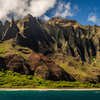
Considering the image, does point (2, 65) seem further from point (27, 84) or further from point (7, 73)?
point (27, 84)

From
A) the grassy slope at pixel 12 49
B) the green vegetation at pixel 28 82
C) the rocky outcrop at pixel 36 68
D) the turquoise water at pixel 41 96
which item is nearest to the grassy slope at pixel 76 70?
the green vegetation at pixel 28 82

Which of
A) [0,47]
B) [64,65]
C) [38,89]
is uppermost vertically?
[0,47]

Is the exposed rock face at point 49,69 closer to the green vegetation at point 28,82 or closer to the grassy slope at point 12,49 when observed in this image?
the green vegetation at point 28,82

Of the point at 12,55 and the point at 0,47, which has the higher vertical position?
the point at 0,47

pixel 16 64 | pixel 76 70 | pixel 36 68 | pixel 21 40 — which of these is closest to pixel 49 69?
pixel 36 68

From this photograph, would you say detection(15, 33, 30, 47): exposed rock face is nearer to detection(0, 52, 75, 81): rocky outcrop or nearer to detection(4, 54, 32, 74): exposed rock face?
detection(0, 52, 75, 81): rocky outcrop

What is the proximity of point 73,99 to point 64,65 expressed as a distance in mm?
91111

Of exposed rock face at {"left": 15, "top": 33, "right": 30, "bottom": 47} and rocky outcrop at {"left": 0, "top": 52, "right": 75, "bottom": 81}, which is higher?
exposed rock face at {"left": 15, "top": 33, "right": 30, "bottom": 47}

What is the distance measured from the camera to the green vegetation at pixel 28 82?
122475 mm

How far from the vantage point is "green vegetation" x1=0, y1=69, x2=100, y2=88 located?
122 metres

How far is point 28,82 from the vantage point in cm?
12744

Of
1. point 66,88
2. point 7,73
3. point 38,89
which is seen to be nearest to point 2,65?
point 7,73

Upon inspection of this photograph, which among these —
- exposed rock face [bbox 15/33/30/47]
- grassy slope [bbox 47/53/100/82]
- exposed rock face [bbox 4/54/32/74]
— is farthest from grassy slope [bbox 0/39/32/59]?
grassy slope [bbox 47/53/100/82]

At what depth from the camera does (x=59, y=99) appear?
8150 centimetres
